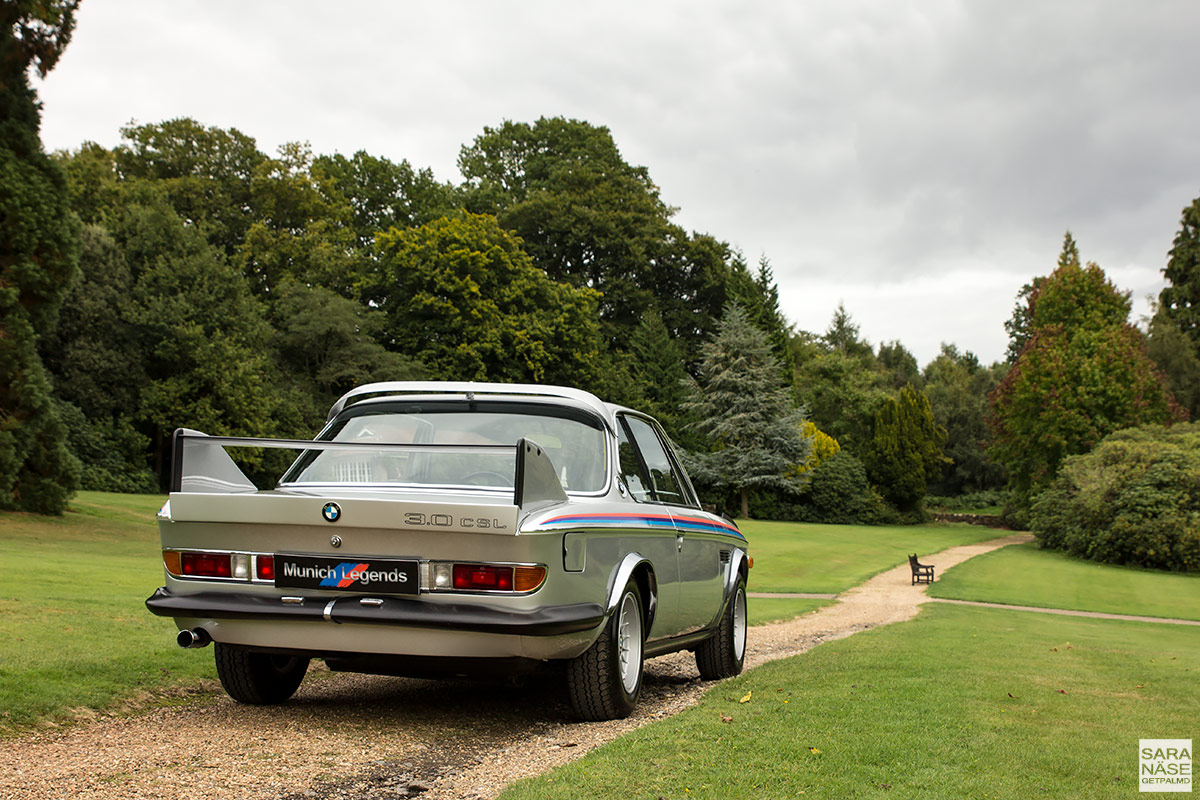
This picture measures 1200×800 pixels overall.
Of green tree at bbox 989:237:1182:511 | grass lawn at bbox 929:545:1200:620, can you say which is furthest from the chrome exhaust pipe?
green tree at bbox 989:237:1182:511

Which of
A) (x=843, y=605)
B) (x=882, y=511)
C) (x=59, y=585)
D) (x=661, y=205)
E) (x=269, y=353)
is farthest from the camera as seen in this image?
(x=661, y=205)

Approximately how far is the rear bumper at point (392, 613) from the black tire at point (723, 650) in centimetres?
301

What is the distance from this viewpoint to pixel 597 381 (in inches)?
2229

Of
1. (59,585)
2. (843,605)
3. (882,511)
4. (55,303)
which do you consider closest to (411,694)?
(59,585)

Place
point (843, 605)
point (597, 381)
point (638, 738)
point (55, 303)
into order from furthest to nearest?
point (597, 381) → point (55, 303) → point (843, 605) → point (638, 738)

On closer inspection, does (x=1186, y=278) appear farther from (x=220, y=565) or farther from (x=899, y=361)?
(x=220, y=565)

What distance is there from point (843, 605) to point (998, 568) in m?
14.8

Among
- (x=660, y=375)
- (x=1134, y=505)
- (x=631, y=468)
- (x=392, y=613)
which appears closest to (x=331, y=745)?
(x=392, y=613)

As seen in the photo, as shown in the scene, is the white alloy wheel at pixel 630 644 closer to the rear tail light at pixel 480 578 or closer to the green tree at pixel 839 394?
the rear tail light at pixel 480 578

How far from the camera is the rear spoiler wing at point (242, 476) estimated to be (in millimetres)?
5375

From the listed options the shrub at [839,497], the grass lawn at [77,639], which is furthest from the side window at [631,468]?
the shrub at [839,497]

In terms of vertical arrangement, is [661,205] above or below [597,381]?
above

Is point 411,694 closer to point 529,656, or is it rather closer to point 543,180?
point 529,656

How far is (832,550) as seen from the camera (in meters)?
38.1
